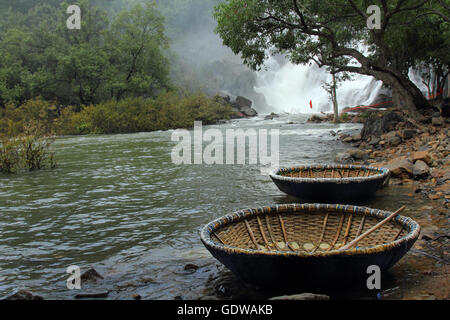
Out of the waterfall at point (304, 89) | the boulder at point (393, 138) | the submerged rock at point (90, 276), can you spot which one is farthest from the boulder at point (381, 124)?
the waterfall at point (304, 89)

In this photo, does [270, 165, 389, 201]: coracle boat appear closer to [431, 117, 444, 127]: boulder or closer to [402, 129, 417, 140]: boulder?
[402, 129, 417, 140]: boulder

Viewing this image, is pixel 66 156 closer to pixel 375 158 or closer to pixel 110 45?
pixel 375 158

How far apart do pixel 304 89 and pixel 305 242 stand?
48.1 meters

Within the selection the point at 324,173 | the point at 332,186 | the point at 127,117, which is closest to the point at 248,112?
the point at 127,117

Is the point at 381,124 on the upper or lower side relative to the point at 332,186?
upper

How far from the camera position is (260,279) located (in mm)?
2984

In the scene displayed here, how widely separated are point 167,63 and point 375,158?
32.3 m

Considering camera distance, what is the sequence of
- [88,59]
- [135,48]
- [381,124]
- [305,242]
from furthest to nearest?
[135,48] → [88,59] → [381,124] → [305,242]

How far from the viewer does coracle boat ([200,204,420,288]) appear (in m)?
2.80

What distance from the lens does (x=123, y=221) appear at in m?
5.48

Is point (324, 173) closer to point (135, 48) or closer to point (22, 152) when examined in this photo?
point (22, 152)

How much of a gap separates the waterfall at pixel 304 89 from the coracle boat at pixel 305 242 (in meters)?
31.0

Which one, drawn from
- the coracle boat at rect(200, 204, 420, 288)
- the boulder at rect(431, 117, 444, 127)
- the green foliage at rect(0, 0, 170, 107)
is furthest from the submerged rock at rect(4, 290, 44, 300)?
the green foliage at rect(0, 0, 170, 107)
